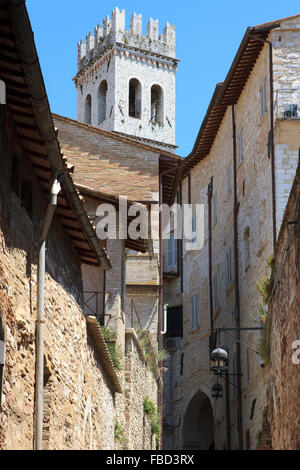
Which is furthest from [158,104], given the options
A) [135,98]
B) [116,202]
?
[116,202]

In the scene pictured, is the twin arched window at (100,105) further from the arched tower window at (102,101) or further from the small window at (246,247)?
the small window at (246,247)

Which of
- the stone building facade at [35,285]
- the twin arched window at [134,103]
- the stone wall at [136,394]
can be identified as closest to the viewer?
the stone building facade at [35,285]

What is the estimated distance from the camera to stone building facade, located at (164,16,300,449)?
88.6 ft

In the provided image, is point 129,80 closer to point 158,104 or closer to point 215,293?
point 158,104

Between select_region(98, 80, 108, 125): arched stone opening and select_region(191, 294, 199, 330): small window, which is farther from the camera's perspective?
select_region(98, 80, 108, 125): arched stone opening

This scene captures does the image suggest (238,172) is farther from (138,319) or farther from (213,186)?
(138,319)

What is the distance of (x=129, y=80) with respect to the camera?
67688 millimetres

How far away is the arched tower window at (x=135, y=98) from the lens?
6788cm

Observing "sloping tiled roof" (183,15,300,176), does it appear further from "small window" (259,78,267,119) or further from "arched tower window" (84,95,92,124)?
"arched tower window" (84,95,92,124)

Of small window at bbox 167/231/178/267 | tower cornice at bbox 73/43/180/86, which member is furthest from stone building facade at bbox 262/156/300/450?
tower cornice at bbox 73/43/180/86

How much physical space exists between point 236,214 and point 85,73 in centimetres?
3998

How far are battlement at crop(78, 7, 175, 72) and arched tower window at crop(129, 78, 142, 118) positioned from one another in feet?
8.10

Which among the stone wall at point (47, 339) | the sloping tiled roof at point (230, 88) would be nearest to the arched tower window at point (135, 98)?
the sloping tiled roof at point (230, 88)

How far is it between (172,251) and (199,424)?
303 inches
